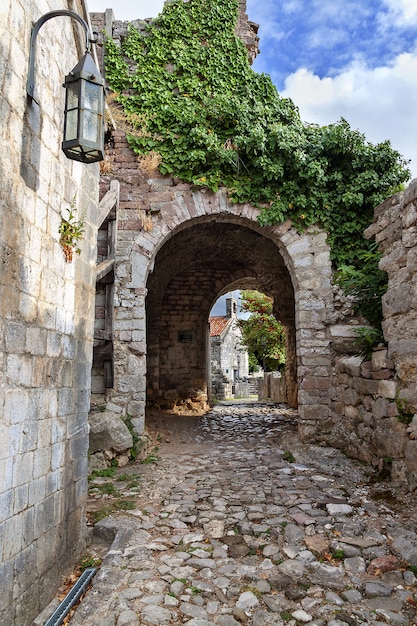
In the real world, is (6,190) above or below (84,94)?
below

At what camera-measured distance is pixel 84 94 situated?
2.48m

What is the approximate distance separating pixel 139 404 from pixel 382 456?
329 centimetres

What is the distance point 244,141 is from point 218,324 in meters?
19.4

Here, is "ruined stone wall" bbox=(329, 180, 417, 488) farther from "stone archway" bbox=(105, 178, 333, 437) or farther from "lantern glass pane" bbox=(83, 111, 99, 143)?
"lantern glass pane" bbox=(83, 111, 99, 143)

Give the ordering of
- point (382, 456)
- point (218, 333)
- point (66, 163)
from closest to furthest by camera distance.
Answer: point (66, 163) < point (382, 456) < point (218, 333)

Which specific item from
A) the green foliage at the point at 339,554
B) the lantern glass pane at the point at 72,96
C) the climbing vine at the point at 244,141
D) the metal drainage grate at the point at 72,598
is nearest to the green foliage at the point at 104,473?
the metal drainage grate at the point at 72,598

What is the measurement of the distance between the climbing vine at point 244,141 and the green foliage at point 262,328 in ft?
36.3

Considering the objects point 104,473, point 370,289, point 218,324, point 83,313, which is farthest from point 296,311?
point 218,324

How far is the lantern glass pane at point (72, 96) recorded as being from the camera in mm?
2482

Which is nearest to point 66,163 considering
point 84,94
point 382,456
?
point 84,94

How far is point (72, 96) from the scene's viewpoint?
98.1 inches

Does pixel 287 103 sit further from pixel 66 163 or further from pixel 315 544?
pixel 315 544

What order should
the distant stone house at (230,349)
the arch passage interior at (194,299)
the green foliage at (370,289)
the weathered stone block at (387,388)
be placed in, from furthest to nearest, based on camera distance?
the distant stone house at (230,349)
the arch passage interior at (194,299)
the green foliage at (370,289)
the weathered stone block at (387,388)

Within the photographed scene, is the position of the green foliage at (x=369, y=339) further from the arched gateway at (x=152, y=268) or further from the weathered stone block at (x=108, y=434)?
the weathered stone block at (x=108, y=434)
